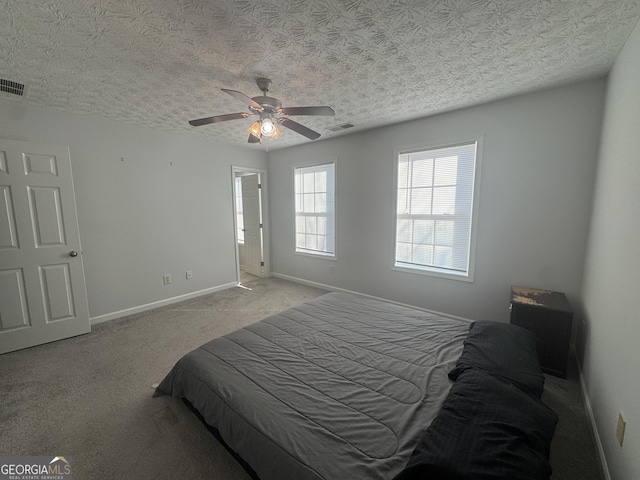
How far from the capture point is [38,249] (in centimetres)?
266

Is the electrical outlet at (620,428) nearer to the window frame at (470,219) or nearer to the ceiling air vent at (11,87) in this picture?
the window frame at (470,219)

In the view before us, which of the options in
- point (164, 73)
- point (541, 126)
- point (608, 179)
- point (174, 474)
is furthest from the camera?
point (541, 126)

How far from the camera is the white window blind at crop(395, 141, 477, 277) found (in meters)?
2.99

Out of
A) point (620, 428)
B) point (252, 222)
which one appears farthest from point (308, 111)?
point (252, 222)

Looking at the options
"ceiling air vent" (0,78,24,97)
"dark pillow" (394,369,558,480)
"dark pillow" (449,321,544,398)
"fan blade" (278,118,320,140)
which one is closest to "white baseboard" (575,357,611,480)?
"dark pillow" (449,321,544,398)

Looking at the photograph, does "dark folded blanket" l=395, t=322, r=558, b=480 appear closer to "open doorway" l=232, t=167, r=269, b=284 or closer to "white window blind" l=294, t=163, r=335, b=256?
"white window blind" l=294, t=163, r=335, b=256

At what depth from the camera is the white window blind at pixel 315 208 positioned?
430 centimetres

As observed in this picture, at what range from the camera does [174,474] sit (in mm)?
1385

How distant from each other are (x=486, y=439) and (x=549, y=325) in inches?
70.8

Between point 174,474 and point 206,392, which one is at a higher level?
point 206,392

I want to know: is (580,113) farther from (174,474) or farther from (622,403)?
(174,474)

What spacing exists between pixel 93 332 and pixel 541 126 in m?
5.24

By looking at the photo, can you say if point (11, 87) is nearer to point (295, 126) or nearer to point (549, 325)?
point (295, 126)

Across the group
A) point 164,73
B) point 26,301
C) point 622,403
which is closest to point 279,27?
point 164,73
